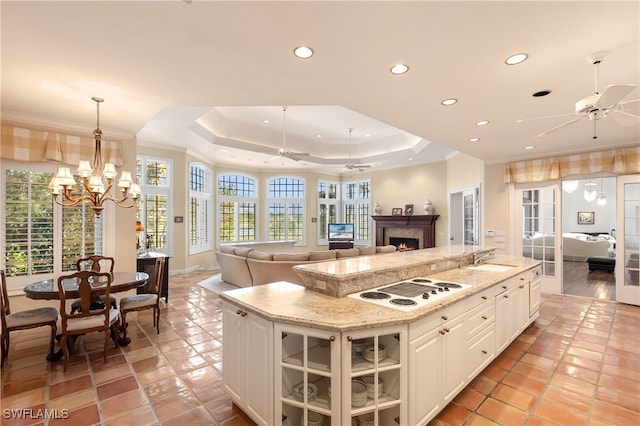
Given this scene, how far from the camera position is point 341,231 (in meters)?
10.0

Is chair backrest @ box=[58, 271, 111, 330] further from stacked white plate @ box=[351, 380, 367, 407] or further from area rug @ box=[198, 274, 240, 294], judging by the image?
area rug @ box=[198, 274, 240, 294]

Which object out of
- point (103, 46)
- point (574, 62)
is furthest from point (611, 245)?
point (103, 46)

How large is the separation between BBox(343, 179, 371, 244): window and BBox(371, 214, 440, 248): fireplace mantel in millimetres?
851

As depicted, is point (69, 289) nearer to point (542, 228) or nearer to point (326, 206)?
point (542, 228)

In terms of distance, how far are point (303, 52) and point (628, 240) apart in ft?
20.3

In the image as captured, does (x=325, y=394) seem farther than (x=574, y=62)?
No

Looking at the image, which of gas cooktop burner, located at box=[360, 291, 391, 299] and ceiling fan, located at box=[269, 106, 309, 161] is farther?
ceiling fan, located at box=[269, 106, 309, 161]

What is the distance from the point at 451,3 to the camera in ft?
5.49

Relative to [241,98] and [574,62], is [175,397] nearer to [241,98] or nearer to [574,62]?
[241,98]

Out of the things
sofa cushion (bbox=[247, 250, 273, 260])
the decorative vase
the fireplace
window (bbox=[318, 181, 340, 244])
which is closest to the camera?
sofa cushion (bbox=[247, 250, 273, 260])

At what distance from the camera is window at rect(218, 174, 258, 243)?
8.82 metres

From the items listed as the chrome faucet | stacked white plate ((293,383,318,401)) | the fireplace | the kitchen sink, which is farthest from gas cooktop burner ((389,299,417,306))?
the fireplace

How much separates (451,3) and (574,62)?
1.44 m

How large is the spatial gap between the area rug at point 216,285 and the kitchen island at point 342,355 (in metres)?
3.70
